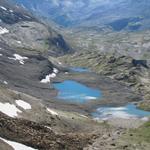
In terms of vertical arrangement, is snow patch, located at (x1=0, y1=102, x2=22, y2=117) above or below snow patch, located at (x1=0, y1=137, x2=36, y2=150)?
above

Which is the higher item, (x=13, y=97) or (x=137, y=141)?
(x=13, y=97)

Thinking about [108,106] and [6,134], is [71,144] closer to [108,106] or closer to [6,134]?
[6,134]

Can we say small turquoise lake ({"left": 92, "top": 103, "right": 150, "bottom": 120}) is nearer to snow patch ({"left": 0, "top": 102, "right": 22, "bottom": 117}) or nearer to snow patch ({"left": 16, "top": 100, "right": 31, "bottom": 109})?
snow patch ({"left": 16, "top": 100, "right": 31, "bottom": 109})

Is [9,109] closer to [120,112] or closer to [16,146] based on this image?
[16,146]

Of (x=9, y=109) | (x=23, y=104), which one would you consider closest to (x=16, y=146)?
(x=9, y=109)

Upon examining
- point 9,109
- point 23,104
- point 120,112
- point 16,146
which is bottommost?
point 16,146

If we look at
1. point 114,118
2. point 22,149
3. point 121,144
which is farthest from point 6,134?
point 114,118

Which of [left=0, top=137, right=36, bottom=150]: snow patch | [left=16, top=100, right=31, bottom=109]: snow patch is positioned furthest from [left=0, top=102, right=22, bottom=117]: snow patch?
[left=0, top=137, right=36, bottom=150]: snow patch
